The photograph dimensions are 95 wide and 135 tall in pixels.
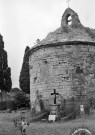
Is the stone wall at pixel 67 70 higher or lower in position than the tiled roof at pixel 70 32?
lower

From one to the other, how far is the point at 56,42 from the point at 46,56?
1244mm

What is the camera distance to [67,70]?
18.7 m

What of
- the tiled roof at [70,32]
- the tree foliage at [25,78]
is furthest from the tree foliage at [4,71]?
the tiled roof at [70,32]

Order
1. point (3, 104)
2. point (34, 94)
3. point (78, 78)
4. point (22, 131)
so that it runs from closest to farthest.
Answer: point (22, 131), point (78, 78), point (34, 94), point (3, 104)

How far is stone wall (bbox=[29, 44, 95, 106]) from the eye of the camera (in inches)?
731

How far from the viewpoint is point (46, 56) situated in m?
19.5

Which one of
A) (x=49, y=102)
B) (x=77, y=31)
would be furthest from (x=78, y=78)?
(x=77, y=31)

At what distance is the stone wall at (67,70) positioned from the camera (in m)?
18.6

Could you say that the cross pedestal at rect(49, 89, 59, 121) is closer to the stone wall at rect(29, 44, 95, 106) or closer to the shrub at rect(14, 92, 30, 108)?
the stone wall at rect(29, 44, 95, 106)

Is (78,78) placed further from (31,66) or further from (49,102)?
(31,66)

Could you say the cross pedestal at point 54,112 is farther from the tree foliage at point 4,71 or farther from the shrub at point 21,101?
the tree foliage at point 4,71

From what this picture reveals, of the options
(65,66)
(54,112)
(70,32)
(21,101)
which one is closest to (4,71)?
(21,101)

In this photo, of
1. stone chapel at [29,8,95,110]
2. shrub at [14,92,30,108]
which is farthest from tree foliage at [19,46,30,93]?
stone chapel at [29,8,95,110]

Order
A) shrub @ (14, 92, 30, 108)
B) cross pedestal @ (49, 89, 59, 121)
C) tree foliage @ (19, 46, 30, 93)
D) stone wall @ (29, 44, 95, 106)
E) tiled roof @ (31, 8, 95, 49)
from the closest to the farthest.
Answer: cross pedestal @ (49, 89, 59, 121), stone wall @ (29, 44, 95, 106), tiled roof @ (31, 8, 95, 49), shrub @ (14, 92, 30, 108), tree foliage @ (19, 46, 30, 93)
